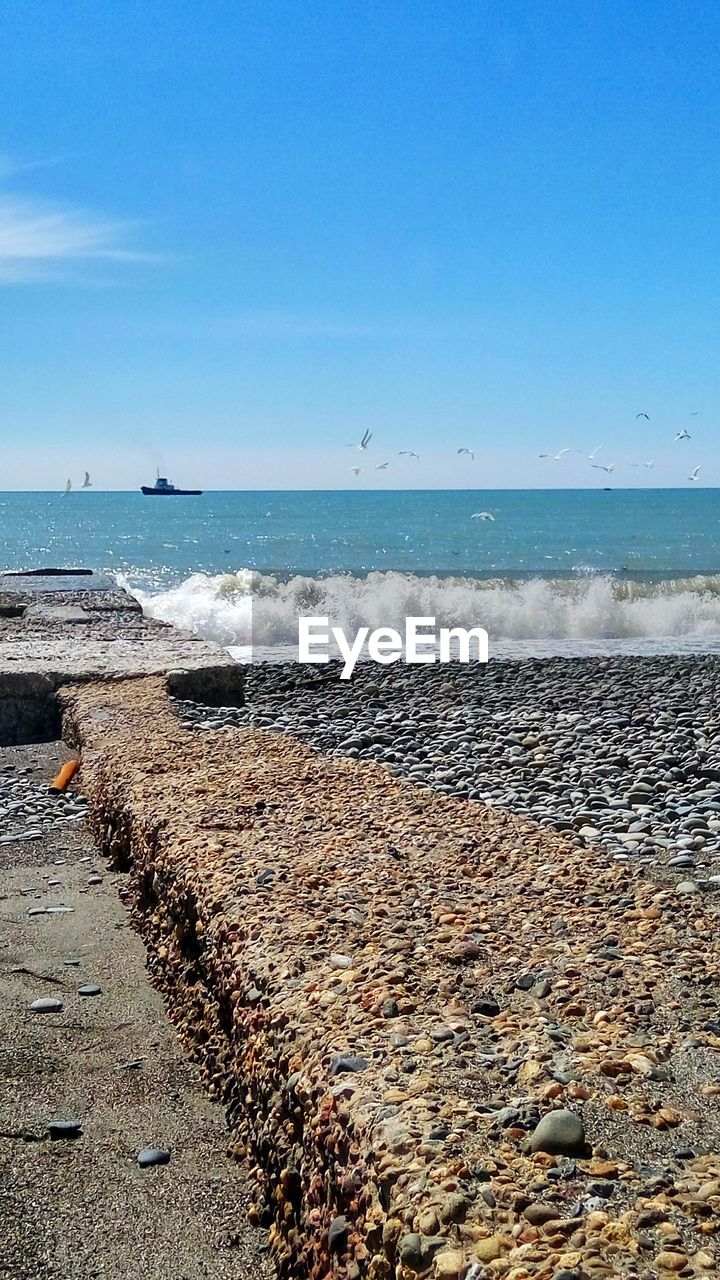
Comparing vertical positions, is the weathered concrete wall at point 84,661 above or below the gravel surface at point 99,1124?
above

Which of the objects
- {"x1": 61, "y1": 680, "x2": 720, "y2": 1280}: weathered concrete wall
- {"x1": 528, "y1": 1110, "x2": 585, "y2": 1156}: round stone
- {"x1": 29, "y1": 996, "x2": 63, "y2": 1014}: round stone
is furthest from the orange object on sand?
{"x1": 528, "y1": 1110, "x2": 585, "y2": 1156}: round stone

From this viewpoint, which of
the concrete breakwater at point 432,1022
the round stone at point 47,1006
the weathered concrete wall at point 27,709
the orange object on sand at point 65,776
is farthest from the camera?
the weathered concrete wall at point 27,709

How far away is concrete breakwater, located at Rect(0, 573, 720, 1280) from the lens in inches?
75.8

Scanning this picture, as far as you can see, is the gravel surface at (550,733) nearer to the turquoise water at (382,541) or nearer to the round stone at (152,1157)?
the round stone at (152,1157)

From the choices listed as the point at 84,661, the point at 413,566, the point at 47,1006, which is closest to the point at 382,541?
the point at 413,566

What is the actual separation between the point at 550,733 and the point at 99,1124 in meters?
4.60

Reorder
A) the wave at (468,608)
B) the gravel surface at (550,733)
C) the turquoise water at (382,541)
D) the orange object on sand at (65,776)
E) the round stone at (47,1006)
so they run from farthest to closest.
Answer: the turquoise water at (382,541) < the wave at (468,608) < the orange object on sand at (65,776) < the gravel surface at (550,733) < the round stone at (47,1006)

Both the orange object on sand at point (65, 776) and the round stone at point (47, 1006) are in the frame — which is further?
the orange object on sand at point (65, 776)

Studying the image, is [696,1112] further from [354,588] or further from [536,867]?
[354,588]

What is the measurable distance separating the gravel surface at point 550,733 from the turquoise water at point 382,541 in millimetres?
19455

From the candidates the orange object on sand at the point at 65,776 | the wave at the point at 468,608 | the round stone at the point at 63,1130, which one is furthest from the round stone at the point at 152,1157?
the wave at the point at 468,608

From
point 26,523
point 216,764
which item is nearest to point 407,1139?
point 216,764

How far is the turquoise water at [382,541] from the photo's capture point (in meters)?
35.4

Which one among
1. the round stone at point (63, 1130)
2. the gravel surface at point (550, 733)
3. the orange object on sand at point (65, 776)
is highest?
the gravel surface at point (550, 733)
